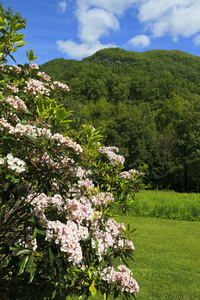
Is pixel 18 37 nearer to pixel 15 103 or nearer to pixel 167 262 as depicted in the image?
pixel 15 103

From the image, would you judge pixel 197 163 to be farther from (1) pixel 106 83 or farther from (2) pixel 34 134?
(1) pixel 106 83

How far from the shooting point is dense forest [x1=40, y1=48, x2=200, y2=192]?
33250mm

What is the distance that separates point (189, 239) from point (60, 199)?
30.6 ft

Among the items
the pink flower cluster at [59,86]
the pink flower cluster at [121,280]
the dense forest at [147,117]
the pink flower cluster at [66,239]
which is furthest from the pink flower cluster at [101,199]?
the dense forest at [147,117]

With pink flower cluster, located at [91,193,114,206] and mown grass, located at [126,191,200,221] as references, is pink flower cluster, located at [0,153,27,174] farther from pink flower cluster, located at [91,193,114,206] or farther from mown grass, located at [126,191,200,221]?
mown grass, located at [126,191,200,221]

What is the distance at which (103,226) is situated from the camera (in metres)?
2.22

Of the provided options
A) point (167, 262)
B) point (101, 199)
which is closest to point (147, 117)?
point (167, 262)

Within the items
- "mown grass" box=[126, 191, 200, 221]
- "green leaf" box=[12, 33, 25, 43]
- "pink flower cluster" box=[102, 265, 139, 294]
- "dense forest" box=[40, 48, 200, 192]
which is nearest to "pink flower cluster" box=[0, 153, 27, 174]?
"green leaf" box=[12, 33, 25, 43]

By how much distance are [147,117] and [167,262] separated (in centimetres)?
4028

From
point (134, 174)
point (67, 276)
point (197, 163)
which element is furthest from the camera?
point (197, 163)

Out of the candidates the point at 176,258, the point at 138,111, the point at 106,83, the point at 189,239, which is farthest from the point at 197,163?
the point at 106,83

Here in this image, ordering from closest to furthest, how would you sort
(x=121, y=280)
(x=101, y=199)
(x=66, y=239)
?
(x=66, y=239) < (x=121, y=280) < (x=101, y=199)

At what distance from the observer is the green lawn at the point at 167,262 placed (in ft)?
17.4

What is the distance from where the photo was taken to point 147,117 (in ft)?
150
